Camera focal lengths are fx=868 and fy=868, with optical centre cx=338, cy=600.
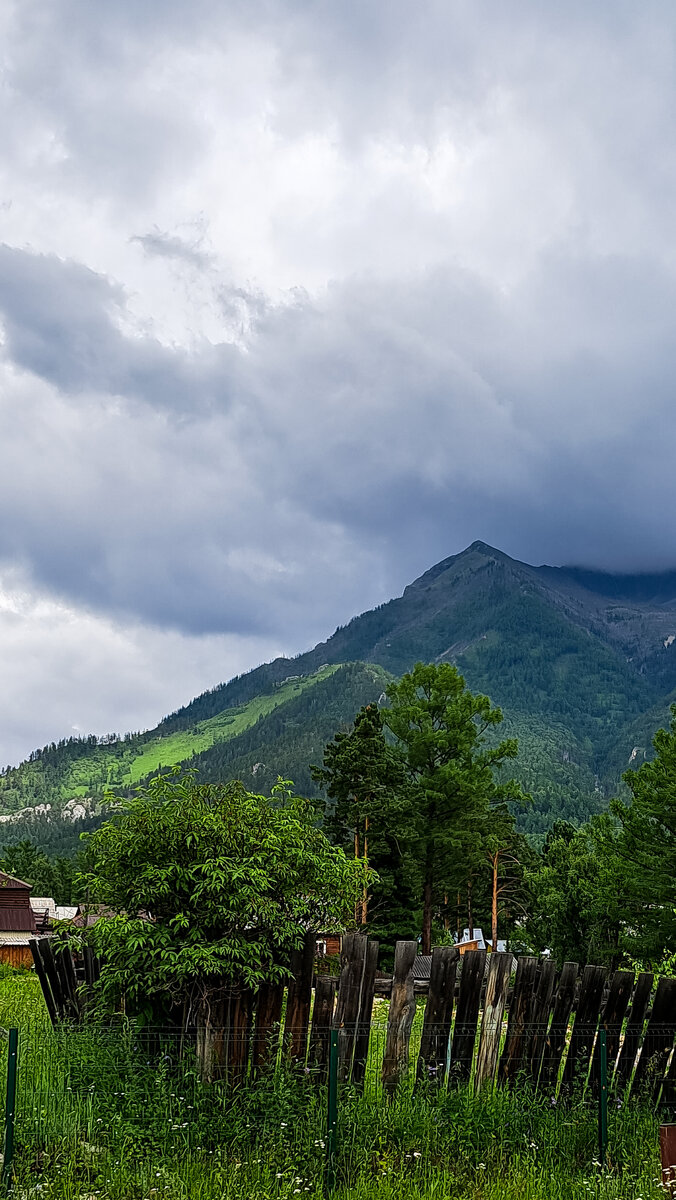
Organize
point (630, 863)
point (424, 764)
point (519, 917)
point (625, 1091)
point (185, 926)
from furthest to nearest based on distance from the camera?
point (519, 917) → point (424, 764) → point (630, 863) → point (625, 1091) → point (185, 926)

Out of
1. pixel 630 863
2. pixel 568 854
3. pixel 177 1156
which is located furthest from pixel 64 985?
pixel 568 854

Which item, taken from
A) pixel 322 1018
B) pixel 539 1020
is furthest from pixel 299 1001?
pixel 539 1020

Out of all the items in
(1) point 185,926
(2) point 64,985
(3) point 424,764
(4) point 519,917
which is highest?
(3) point 424,764

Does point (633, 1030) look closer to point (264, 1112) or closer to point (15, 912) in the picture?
point (264, 1112)

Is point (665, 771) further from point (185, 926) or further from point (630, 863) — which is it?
point (185, 926)

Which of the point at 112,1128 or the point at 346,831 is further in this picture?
the point at 346,831

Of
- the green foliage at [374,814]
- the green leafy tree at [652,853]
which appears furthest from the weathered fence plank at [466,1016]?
the green foliage at [374,814]

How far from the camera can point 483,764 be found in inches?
1378

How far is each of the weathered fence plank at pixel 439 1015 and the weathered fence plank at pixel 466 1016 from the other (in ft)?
0.33

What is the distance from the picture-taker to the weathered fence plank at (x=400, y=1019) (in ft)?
29.3

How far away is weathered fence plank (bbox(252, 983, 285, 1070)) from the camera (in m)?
8.94

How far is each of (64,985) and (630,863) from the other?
22.1m

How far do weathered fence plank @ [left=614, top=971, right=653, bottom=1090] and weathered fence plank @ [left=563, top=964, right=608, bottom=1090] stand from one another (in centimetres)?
43

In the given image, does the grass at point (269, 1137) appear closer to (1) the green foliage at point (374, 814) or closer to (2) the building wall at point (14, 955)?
(1) the green foliage at point (374, 814)
